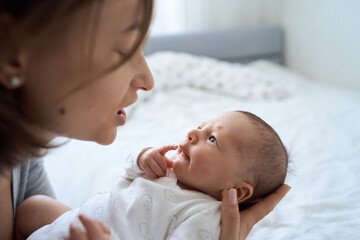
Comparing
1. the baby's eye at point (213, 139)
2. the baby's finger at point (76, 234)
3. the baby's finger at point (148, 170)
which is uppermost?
the baby's eye at point (213, 139)

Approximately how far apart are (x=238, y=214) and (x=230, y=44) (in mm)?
2284

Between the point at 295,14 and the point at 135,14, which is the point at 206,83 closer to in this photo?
the point at 295,14

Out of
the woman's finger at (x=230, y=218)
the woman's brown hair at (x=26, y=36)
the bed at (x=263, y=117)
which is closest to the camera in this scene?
the woman's brown hair at (x=26, y=36)

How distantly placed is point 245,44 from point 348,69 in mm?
877

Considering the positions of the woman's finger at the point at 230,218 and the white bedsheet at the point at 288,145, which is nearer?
the woman's finger at the point at 230,218

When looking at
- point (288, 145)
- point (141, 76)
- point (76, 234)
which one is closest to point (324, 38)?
point (288, 145)

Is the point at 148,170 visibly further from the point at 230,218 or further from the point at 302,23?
the point at 302,23

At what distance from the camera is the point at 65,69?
0.52 metres

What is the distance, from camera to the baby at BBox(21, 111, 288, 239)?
727 millimetres

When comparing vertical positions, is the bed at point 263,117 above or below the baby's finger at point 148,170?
below

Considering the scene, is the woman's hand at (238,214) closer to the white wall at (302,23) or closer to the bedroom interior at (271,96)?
the bedroom interior at (271,96)

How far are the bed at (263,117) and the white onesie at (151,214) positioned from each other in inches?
7.9

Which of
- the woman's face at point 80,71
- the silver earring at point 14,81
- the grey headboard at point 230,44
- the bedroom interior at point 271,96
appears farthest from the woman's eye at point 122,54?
the grey headboard at point 230,44

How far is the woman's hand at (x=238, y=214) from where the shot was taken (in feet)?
2.31
